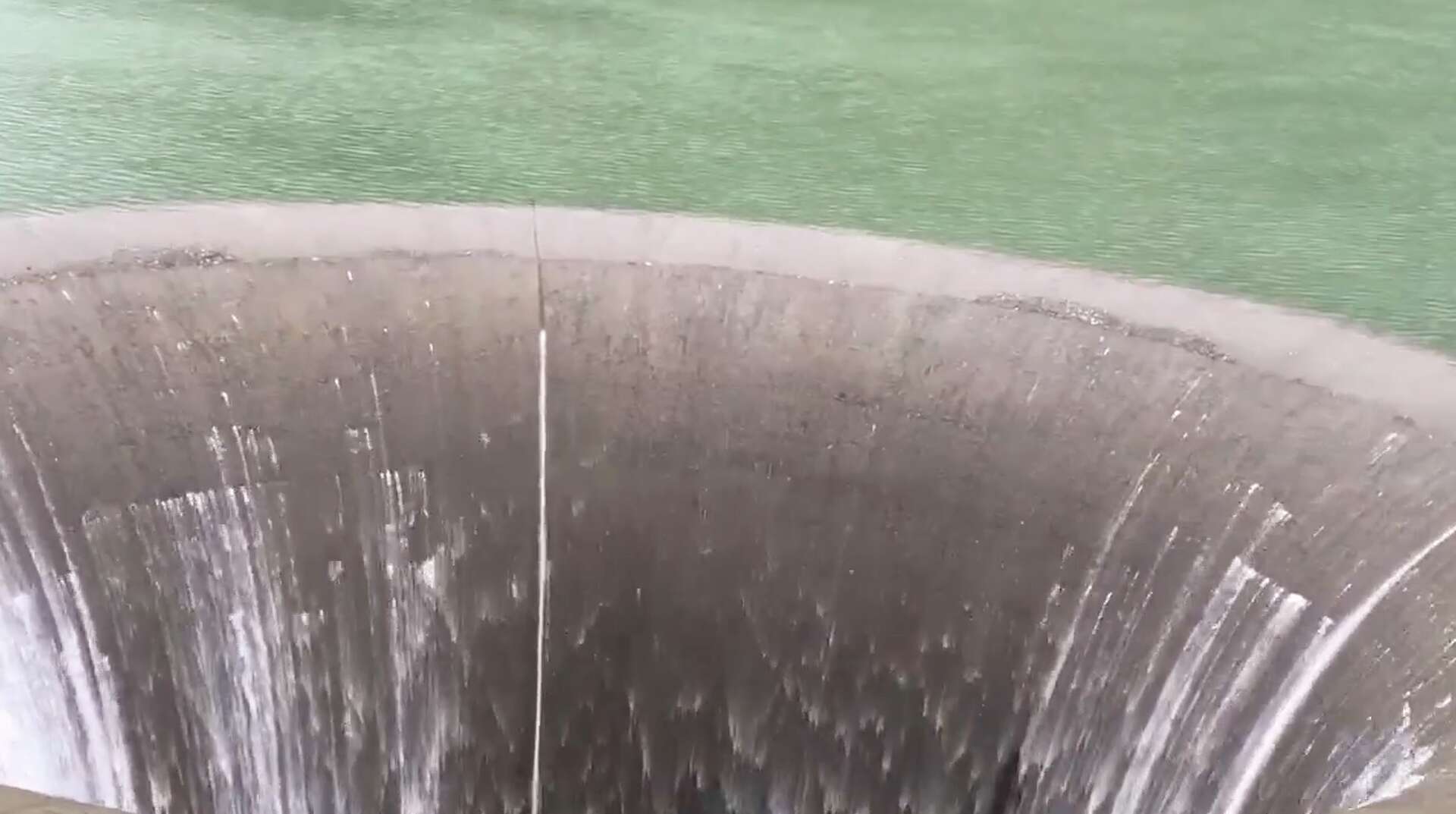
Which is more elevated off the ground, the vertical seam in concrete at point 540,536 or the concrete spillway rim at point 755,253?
the concrete spillway rim at point 755,253

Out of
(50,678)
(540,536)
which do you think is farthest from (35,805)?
(540,536)

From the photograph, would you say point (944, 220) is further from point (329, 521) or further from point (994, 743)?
point (329, 521)

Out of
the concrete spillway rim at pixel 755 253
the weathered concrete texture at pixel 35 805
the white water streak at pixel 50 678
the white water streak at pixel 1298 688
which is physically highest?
the concrete spillway rim at pixel 755 253

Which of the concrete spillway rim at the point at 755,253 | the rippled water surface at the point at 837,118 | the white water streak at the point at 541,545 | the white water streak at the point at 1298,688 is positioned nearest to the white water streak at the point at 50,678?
the concrete spillway rim at the point at 755,253

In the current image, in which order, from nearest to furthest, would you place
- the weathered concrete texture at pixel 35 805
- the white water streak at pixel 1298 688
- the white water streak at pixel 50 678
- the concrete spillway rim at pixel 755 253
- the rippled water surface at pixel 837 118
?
the weathered concrete texture at pixel 35 805 → the white water streak at pixel 1298 688 → the white water streak at pixel 50 678 → the concrete spillway rim at pixel 755 253 → the rippled water surface at pixel 837 118

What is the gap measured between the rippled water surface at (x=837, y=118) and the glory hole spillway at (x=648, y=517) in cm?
65

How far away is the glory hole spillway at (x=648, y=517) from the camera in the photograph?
9.52 feet

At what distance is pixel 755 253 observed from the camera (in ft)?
12.0

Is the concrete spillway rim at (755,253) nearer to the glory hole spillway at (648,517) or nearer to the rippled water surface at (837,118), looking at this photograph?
the glory hole spillway at (648,517)

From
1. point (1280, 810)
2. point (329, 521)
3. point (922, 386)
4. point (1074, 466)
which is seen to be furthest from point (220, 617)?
point (1280, 810)

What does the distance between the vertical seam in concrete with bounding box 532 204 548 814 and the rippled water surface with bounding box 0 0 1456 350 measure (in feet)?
3.05

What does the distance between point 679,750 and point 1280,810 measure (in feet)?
4.61

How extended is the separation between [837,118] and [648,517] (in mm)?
2202

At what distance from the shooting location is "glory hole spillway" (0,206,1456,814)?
2.90m
